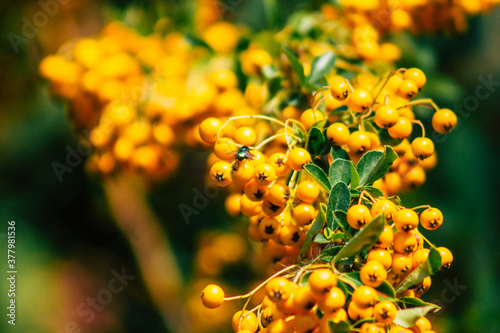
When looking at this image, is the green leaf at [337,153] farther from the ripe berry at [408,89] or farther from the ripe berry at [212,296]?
the ripe berry at [212,296]

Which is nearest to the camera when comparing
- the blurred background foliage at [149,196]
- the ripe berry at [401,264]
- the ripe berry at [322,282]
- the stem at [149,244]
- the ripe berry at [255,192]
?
the ripe berry at [322,282]

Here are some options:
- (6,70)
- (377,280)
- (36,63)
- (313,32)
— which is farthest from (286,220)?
(6,70)

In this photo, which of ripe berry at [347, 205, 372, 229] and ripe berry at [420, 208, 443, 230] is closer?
ripe berry at [347, 205, 372, 229]

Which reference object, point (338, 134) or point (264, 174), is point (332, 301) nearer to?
point (264, 174)

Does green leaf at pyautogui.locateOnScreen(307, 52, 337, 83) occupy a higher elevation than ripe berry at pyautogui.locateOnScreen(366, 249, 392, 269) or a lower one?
higher

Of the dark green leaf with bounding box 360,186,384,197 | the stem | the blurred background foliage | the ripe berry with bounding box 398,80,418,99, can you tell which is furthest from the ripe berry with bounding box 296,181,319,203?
the stem

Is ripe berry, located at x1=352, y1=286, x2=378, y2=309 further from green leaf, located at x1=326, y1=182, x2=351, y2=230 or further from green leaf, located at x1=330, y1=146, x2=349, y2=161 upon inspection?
green leaf, located at x1=330, y1=146, x2=349, y2=161

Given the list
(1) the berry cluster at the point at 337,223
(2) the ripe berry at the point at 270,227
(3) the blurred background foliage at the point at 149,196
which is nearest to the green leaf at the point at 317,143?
(1) the berry cluster at the point at 337,223
